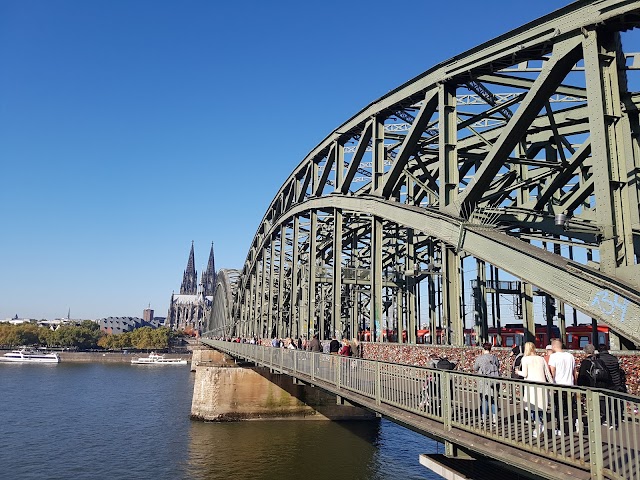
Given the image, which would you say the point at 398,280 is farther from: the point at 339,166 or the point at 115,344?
the point at 115,344

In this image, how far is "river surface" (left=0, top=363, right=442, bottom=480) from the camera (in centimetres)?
2323

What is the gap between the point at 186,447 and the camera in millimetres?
27891

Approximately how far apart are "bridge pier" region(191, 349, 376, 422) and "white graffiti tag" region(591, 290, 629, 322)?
27035 mm

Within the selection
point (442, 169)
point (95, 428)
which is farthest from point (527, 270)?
point (95, 428)

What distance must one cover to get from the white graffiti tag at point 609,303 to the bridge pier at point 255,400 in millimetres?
27035

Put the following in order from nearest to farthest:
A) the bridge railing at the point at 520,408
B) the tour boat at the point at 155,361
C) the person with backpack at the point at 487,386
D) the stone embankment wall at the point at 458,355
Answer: the bridge railing at the point at 520,408 → the person with backpack at the point at 487,386 → the stone embankment wall at the point at 458,355 → the tour boat at the point at 155,361

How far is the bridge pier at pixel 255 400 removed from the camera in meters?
33.9

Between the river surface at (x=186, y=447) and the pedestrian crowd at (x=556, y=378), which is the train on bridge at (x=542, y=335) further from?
the pedestrian crowd at (x=556, y=378)

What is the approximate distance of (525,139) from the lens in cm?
1858

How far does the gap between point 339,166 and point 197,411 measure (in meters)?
20.6

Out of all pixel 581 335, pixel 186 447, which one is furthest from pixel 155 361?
pixel 581 335

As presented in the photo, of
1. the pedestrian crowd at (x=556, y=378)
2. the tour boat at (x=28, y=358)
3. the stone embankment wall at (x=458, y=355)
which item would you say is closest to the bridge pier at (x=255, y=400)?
the stone embankment wall at (x=458, y=355)

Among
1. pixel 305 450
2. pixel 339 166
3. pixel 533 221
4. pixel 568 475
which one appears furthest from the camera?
pixel 305 450

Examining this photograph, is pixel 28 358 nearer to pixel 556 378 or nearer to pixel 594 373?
pixel 556 378
